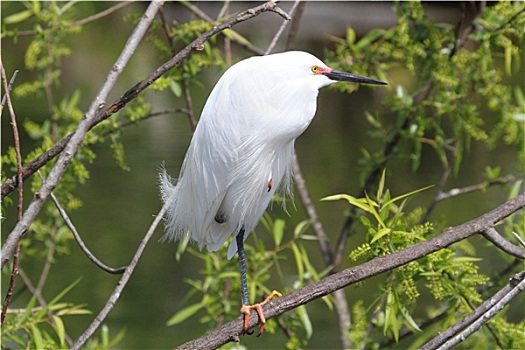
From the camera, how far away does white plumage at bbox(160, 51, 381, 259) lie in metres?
1.13

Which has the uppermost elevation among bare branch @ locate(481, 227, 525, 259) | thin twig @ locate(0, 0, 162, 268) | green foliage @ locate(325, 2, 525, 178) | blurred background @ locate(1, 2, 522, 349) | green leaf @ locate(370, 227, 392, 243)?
blurred background @ locate(1, 2, 522, 349)

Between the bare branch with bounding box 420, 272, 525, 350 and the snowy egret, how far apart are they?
260 mm

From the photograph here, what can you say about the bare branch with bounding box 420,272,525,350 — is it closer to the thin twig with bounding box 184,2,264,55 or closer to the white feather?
the white feather

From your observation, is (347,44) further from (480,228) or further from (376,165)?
(480,228)

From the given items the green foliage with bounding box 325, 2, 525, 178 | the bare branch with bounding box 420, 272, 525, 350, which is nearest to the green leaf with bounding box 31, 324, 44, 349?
the bare branch with bounding box 420, 272, 525, 350

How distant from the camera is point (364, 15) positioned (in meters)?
6.54

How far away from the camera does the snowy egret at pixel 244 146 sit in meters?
1.13

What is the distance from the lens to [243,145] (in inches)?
48.4

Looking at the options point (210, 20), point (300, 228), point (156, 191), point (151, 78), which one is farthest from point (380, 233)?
point (156, 191)

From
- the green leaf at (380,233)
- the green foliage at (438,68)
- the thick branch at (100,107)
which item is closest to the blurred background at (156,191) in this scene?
the green foliage at (438,68)

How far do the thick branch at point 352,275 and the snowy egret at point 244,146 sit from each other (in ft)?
0.31

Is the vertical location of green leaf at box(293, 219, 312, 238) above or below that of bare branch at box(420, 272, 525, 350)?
above

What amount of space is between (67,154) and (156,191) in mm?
3094

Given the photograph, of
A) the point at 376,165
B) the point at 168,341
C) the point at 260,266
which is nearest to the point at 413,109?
the point at 376,165
